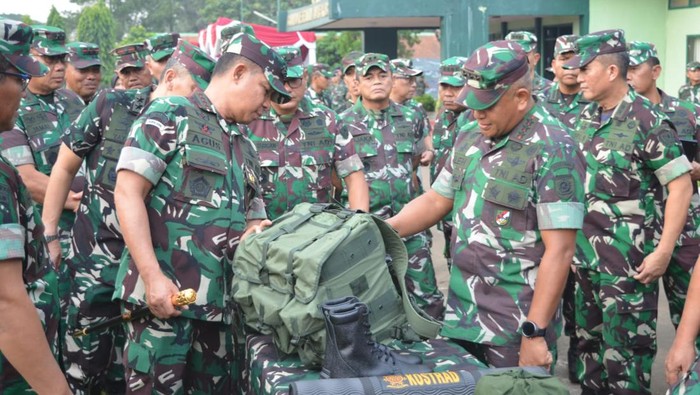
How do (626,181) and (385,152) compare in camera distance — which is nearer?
(626,181)

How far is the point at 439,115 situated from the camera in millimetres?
8398

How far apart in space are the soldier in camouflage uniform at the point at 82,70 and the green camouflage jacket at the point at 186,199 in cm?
314

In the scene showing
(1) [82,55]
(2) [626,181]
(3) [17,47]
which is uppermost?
(3) [17,47]

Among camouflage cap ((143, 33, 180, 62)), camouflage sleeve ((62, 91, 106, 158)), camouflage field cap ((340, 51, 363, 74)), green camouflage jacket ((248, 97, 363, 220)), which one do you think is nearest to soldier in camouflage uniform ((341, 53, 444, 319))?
camouflage field cap ((340, 51, 363, 74))

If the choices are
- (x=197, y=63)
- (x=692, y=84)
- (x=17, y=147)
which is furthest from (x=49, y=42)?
(x=692, y=84)

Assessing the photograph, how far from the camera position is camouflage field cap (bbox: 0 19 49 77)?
2803mm

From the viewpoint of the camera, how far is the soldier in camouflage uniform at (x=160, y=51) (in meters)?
6.05

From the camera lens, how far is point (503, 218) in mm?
3775

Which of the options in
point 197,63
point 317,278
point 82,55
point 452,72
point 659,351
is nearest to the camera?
point 317,278

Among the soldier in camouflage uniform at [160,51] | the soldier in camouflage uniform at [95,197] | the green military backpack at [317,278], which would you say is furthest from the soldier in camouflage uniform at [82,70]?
Result: the green military backpack at [317,278]

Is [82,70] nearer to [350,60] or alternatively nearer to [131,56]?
[131,56]

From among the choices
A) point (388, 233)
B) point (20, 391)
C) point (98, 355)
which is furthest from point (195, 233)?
point (98, 355)

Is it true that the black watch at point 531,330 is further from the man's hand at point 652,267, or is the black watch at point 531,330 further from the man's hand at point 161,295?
the man's hand at point 652,267

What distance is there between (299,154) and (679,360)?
124 inches
